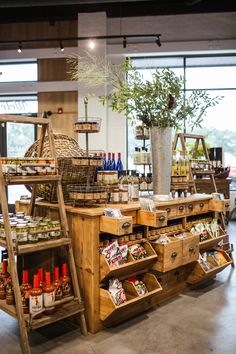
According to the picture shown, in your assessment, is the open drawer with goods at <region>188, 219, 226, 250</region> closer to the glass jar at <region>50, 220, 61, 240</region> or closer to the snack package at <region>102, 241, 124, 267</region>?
the snack package at <region>102, 241, 124, 267</region>

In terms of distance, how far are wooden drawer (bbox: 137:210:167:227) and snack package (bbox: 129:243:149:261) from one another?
20cm

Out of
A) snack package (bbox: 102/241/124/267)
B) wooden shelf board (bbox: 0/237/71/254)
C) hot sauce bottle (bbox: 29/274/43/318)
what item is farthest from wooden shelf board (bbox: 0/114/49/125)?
hot sauce bottle (bbox: 29/274/43/318)

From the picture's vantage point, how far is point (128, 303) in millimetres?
2648

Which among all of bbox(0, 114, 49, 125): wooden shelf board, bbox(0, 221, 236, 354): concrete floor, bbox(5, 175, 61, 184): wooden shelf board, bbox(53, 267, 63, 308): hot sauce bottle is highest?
bbox(0, 114, 49, 125): wooden shelf board

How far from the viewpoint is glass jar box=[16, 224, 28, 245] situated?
94.9 inches

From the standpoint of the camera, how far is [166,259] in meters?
3.01

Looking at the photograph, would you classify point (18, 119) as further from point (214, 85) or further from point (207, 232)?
point (214, 85)

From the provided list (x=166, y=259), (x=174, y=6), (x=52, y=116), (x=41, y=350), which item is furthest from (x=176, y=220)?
(x=174, y=6)

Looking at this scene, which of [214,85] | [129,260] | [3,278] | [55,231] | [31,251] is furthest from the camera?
[214,85]

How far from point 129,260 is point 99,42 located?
567 centimetres

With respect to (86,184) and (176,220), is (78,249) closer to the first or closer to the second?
(86,184)

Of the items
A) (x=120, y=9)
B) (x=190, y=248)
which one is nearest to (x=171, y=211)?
(x=190, y=248)

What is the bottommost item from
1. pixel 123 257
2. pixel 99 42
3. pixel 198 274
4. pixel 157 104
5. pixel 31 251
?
pixel 198 274

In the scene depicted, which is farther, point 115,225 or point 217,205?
point 217,205
